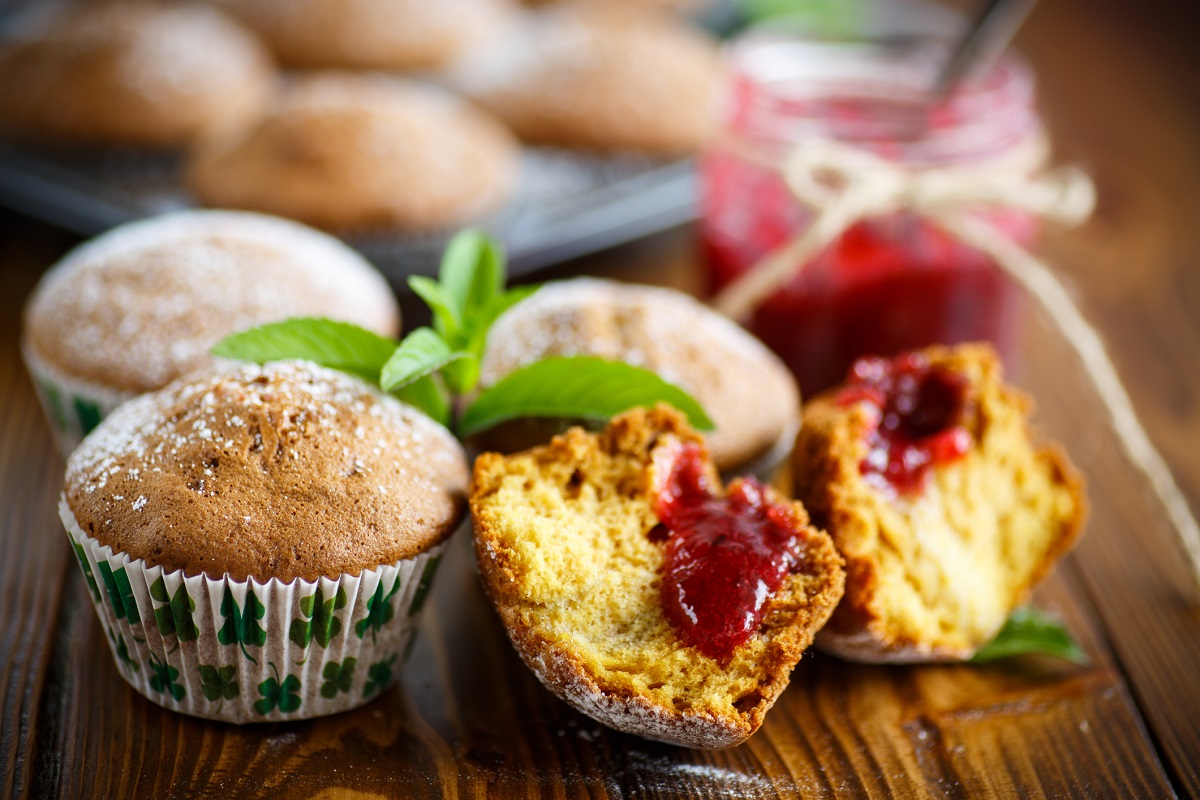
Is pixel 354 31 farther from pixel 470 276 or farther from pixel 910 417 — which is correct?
pixel 910 417

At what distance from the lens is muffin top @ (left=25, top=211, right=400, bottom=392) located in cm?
246

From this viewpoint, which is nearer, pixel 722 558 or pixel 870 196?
pixel 722 558

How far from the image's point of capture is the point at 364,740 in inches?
79.7

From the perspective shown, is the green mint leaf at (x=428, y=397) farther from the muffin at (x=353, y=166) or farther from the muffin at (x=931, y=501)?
the muffin at (x=353, y=166)

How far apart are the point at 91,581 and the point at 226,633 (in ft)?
0.84

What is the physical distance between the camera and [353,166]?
340 cm

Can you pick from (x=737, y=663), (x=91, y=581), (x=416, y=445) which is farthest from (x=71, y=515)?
(x=737, y=663)

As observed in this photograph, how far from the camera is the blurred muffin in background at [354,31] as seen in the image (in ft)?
Answer: 14.4

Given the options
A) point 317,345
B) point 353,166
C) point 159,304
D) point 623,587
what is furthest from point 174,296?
point 623,587

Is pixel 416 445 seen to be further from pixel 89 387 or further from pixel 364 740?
pixel 89 387

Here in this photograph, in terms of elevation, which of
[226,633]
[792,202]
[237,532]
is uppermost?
[792,202]

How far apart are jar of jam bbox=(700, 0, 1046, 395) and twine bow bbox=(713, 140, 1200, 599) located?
0.04 meters

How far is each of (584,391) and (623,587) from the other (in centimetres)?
40

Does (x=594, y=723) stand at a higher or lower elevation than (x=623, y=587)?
lower
